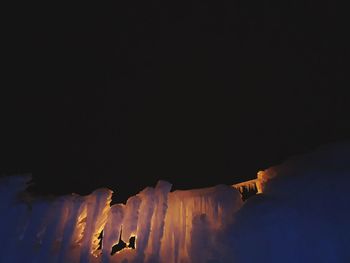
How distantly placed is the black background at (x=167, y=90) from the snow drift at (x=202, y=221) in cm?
51

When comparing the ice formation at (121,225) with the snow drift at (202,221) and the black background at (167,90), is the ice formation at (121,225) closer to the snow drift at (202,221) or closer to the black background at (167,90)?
the snow drift at (202,221)

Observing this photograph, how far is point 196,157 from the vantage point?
4.81 meters

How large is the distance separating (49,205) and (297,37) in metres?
2.86

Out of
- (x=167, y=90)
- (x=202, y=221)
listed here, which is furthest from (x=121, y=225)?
(x=167, y=90)

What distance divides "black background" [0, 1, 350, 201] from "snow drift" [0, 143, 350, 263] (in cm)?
51

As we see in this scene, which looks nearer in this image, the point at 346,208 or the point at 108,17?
the point at 346,208

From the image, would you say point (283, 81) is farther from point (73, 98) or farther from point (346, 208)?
point (73, 98)

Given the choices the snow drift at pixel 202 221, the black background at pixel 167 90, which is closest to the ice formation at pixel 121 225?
the snow drift at pixel 202 221

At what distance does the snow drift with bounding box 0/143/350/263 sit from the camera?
3340mm

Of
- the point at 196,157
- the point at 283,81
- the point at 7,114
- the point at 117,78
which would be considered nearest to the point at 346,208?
the point at 283,81

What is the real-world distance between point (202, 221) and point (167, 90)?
1499 mm

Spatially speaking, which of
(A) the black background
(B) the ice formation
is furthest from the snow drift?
(A) the black background

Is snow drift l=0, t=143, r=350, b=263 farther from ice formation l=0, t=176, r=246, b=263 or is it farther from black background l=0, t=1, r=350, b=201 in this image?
black background l=0, t=1, r=350, b=201

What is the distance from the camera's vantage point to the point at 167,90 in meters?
4.55
